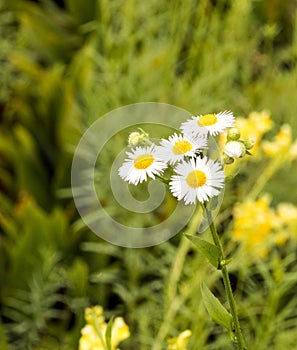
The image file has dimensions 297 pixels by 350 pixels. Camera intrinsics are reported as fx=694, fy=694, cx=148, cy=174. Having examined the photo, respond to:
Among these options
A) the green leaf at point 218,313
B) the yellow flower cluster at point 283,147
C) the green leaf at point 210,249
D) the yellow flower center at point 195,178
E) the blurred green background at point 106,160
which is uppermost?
the blurred green background at point 106,160

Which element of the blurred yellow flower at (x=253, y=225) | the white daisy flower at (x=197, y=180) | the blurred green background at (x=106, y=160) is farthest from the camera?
the blurred green background at (x=106, y=160)

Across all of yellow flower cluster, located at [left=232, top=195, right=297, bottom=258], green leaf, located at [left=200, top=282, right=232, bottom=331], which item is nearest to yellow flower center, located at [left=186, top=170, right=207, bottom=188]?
green leaf, located at [left=200, top=282, right=232, bottom=331]

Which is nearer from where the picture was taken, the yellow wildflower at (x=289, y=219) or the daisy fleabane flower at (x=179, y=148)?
the daisy fleabane flower at (x=179, y=148)

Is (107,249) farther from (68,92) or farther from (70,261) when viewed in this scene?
(68,92)

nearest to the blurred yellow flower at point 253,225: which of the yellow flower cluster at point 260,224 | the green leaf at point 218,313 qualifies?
the yellow flower cluster at point 260,224

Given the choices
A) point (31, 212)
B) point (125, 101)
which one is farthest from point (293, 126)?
point (31, 212)

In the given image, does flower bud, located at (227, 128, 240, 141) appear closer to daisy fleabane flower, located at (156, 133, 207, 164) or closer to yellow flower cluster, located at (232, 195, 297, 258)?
daisy fleabane flower, located at (156, 133, 207, 164)

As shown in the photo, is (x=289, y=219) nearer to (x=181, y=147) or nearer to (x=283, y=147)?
(x=283, y=147)

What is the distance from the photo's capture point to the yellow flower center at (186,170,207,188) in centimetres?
42

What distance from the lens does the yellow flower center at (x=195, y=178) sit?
0.42 m

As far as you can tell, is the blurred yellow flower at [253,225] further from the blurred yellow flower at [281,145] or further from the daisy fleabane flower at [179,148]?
the daisy fleabane flower at [179,148]

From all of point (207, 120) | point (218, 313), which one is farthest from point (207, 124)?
point (218, 313)

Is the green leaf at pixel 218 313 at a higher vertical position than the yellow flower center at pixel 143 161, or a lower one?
lower

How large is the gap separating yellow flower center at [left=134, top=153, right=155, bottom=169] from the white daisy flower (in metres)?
0.02
